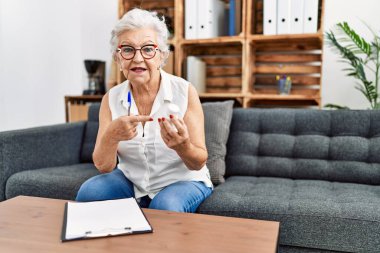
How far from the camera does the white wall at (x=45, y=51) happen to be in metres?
2.94

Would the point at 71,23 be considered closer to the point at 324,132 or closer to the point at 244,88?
the point at 244,88

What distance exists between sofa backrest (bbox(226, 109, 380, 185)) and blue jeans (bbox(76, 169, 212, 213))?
0.52 m

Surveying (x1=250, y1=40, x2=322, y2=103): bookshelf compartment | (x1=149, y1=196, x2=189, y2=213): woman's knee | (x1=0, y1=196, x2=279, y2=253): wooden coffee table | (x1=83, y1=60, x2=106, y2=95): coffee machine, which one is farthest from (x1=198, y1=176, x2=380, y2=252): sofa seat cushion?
(x1=83, y1=60, x2=106, y2=95): coffee machine

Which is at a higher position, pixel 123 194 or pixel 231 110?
pixel 231 110

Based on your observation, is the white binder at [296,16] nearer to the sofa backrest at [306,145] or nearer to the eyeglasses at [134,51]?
the sofa backrest at [306,145]

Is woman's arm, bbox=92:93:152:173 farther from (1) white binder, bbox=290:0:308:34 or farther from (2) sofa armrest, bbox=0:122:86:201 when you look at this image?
(1) white binder, bbox=290:0:308:34

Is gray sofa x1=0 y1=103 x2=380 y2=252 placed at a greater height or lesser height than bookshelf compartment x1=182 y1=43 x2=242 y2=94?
lesser

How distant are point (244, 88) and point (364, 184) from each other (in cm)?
92

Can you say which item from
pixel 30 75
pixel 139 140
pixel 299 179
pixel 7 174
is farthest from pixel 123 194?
pixel 30 75

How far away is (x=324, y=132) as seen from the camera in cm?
181

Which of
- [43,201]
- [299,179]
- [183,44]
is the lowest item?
[299,179]

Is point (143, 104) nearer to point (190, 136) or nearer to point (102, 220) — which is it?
point (190, 136)

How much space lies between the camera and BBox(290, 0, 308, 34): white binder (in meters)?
2.12

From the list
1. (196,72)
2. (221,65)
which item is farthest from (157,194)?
(221,65)
